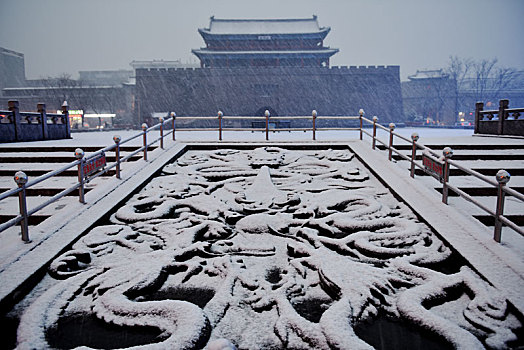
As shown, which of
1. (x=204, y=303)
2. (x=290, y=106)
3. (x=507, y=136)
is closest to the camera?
(x=204, y=303)

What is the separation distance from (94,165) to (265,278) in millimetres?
2950

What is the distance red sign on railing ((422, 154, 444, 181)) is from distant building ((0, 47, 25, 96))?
68.6 metres

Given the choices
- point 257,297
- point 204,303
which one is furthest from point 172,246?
point 257,297

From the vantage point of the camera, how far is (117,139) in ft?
16.9

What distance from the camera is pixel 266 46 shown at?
33.3m

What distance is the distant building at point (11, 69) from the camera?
57812mm

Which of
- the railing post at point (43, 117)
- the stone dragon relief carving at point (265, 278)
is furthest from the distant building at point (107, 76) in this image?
the stone dragon relief carving at point (265, 278)

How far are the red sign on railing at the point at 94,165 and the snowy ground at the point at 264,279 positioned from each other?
66cm

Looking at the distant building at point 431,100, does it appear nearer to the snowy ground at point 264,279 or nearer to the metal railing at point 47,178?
the snowy ground at point 264,279

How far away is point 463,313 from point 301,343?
107cm

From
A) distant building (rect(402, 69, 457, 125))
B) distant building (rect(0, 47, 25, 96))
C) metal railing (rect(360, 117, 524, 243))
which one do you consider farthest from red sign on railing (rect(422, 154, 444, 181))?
distant building (rect(0, 47, 25, 96))

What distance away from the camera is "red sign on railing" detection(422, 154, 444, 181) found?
406cm

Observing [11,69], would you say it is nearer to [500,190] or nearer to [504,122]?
[504,122]

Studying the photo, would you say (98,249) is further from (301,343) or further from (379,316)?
(379,316)
